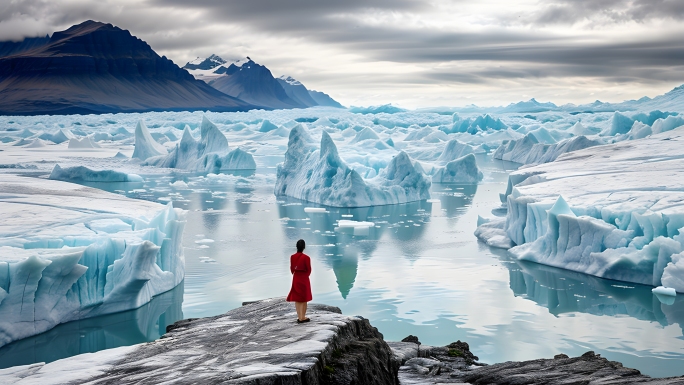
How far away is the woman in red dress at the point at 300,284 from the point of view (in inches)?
199

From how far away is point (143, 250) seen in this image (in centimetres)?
874

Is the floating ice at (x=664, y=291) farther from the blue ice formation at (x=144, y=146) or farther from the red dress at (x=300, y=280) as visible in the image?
the blue ice formation at (x=144, y=146)

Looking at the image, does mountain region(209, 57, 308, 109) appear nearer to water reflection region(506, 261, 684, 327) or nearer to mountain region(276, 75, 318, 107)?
mountain region(276, 75, 318, 107)

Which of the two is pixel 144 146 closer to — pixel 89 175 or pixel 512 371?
pixel 89 175

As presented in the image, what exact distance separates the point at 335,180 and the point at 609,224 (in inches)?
367

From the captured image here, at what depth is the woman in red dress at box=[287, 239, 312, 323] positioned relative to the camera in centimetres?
507

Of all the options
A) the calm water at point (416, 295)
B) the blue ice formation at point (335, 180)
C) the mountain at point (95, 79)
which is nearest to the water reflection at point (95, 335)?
the calm water at point (416, 295)

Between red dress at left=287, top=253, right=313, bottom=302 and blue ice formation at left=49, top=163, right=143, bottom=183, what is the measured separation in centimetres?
1936

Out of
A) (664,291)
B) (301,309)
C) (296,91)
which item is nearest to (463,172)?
(664,291)

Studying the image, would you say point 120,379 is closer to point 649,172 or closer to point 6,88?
point 649,172

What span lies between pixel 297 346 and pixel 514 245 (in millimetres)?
10007

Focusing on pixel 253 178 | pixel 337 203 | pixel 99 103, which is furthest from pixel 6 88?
pixel 337 203

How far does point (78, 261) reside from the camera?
329 inches

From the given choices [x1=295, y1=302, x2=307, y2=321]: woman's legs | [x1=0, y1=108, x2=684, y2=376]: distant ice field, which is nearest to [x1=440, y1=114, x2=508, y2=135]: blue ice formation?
[x1=0, y1=108, x2=684, y2=376]: distant ice field
